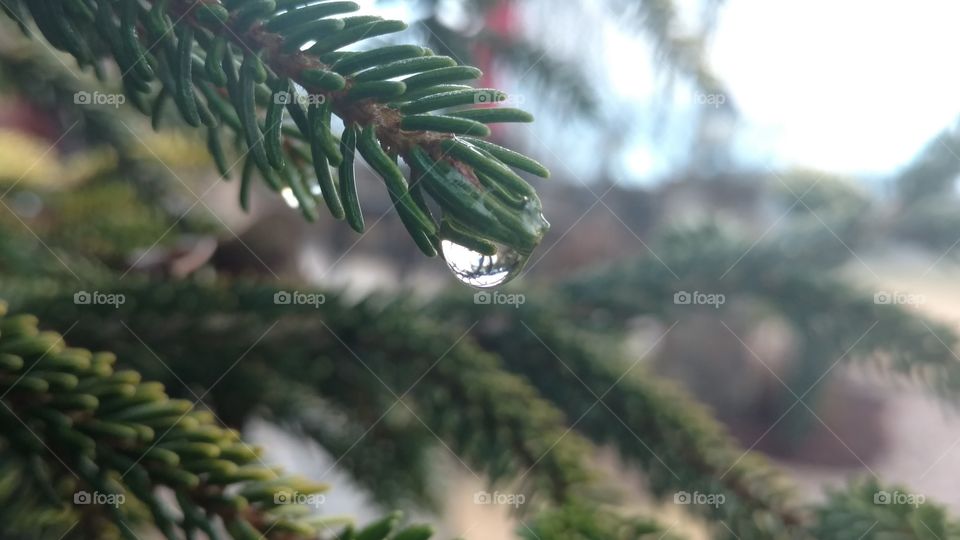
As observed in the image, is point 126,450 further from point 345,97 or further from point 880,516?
point 880,516

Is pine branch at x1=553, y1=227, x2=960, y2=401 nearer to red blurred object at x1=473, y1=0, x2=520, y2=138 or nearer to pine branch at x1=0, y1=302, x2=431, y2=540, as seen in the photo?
red blurred object at x1=473, y1=0, x2=520, y2=138

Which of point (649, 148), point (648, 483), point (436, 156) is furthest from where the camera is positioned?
point (649, 148)

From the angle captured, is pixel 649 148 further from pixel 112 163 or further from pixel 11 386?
pixel 11 386

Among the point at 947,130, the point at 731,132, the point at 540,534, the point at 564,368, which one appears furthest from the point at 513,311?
the point at 731,132

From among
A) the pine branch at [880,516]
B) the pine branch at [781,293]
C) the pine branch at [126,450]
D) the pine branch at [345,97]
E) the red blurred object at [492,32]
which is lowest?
the pine branch at [126,450]

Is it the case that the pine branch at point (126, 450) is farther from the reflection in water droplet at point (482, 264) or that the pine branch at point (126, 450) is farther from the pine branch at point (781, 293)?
the pine branch at point (781, 293)

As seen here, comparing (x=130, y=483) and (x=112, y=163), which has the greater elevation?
(x=112, y=163)

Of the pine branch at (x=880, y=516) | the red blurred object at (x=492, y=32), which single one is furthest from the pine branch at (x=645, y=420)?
the red blurred object at (x=492, y=32)
